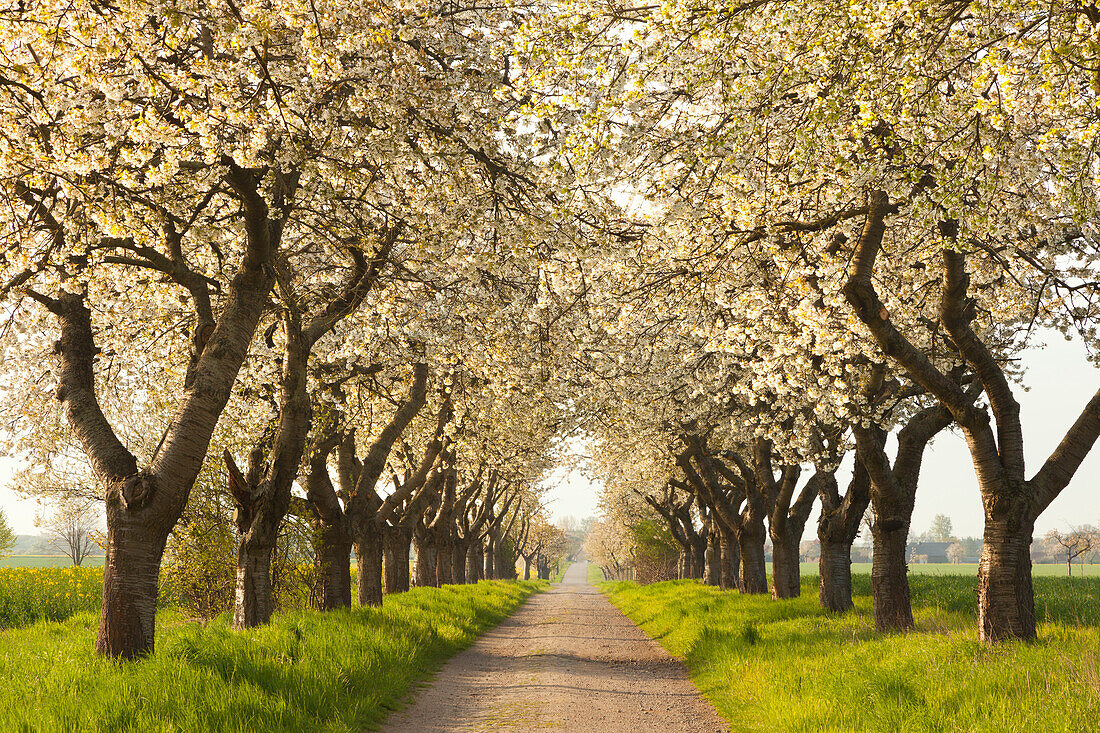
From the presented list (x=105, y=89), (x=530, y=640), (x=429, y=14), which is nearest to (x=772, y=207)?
(x=429, y=14)

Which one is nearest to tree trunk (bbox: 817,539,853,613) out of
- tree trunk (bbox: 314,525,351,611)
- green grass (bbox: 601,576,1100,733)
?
green grass (bbox: 601,576,1100,733)

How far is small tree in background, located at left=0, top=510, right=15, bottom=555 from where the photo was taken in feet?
186

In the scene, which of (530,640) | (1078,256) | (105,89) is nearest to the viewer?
(105,89)

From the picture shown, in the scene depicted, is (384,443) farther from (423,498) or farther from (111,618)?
(423,498)

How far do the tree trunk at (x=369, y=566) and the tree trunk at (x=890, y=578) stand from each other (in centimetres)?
1209

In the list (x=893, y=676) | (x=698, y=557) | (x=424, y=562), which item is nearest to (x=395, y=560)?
(x=424, y=562)

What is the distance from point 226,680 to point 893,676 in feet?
25.7

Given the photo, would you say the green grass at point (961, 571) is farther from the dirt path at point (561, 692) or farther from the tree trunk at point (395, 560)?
the tree trunk at point (395, 560)

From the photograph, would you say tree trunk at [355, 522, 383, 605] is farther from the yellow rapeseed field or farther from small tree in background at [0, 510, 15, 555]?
small tree in background at [0, 510, 15, 555]

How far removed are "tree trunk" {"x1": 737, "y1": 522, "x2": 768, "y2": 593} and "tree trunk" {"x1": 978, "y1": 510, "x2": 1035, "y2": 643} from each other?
16270mm

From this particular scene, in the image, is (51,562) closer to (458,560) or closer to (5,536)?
(5,536)

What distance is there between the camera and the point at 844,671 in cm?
961

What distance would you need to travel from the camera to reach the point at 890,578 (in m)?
14.0

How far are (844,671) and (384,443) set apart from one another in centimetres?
1041
